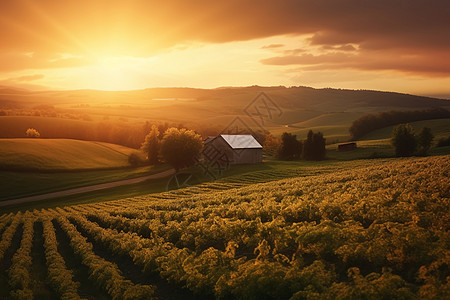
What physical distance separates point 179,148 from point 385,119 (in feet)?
358

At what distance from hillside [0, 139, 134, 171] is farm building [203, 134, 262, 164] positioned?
2379 cm

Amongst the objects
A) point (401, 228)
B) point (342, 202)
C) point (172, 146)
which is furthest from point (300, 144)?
point (401, 228)

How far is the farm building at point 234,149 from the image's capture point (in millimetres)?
82637

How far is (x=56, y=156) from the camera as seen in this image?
86.4m

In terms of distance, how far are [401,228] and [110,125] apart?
443 ft

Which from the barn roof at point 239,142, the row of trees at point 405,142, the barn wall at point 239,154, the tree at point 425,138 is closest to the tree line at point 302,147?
the barn roof at point 239,142

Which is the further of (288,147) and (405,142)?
(288,147)

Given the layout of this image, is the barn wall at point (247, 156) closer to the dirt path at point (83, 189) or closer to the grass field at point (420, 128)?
the dirt path at point (83, 189)

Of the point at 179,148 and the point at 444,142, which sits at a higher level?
the point at 444,142

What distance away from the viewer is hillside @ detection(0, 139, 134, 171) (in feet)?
252

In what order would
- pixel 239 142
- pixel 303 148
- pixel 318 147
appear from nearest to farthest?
1. pixel 239 142
2. pixel 318 147
3. pixel 303 148

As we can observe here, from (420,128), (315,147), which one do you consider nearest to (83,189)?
(315,147)

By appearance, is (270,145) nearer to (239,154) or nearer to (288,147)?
(288,147)

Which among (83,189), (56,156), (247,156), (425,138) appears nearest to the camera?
(83,189)
